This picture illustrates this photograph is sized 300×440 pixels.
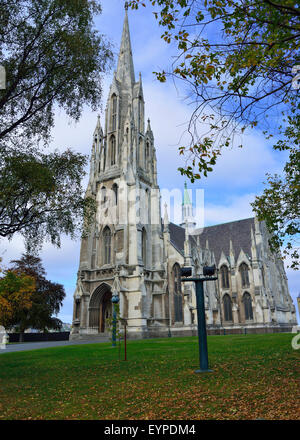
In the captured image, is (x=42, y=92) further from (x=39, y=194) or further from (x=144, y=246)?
(x=144, y=246)

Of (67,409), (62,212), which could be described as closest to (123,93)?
(62,212)

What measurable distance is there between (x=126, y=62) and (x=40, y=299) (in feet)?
113

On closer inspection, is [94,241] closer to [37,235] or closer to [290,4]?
[37,235]

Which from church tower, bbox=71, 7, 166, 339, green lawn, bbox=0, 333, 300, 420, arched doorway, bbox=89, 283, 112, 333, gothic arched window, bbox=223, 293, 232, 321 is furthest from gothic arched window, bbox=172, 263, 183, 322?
green lawn, bbox=0, 333, 300, 420

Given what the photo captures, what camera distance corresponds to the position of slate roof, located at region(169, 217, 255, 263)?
4744 centimetres

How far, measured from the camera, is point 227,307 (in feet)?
145

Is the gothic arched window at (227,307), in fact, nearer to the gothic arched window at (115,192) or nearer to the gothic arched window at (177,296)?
the gothic arched window at (177,296)

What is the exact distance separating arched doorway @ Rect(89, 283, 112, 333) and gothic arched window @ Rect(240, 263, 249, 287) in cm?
1846

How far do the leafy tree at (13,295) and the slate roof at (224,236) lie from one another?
19.5 m

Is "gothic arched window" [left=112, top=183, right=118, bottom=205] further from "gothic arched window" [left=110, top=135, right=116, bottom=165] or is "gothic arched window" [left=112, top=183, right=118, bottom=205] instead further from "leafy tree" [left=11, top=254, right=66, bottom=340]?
"leafy tree" [left=11, top=254, right=66, bottom=340]

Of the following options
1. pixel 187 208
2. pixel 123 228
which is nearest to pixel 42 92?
pixel 123 228

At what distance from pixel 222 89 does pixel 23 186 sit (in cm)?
819

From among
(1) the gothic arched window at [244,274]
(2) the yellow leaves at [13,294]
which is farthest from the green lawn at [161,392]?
(1) the gothic arched window at [244,274]

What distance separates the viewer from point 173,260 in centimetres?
3969
